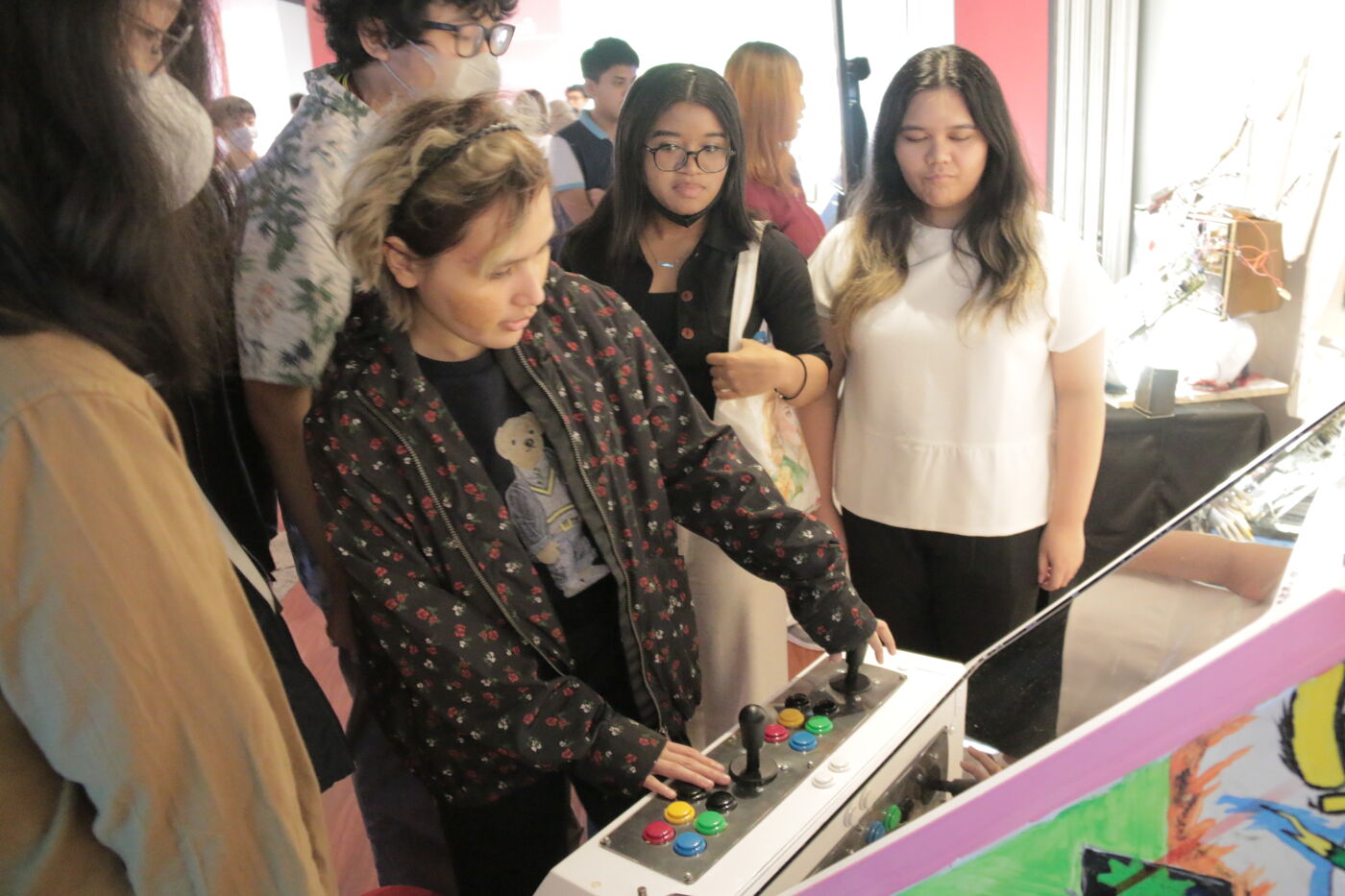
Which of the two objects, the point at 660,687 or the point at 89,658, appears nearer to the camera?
the point at 89,658

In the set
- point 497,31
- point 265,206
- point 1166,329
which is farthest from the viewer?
point 1166,329

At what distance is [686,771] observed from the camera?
2.78 feet

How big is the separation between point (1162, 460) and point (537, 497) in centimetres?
206

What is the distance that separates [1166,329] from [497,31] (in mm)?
2111

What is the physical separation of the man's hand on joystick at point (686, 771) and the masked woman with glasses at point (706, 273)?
0.68 m

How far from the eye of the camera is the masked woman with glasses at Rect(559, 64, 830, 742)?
149cm

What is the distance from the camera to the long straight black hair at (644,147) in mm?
1488

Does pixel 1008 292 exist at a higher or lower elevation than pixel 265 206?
lower

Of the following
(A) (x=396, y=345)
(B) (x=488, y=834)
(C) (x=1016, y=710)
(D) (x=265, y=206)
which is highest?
(D) (x=265, y=206)

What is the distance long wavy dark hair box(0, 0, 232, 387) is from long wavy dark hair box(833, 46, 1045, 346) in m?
1.19

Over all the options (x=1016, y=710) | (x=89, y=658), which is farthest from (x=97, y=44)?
(x=1016, y=710)

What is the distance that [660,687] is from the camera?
1188mm

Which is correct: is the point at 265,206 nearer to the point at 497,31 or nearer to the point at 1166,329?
the point at 497,31

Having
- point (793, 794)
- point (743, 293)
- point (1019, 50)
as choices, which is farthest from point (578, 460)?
point (1019, 50)
